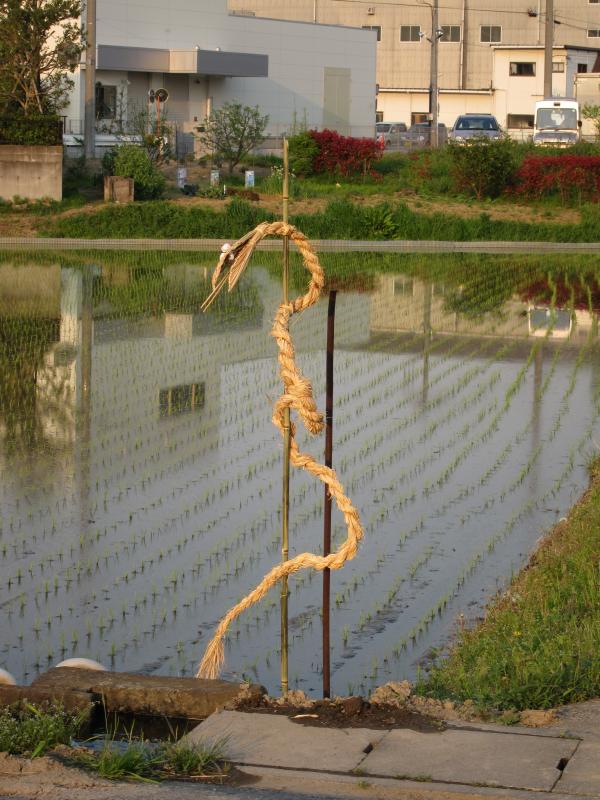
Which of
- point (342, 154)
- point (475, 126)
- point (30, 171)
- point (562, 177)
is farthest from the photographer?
point (475, 126)

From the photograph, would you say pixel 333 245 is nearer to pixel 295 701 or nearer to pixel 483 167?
pixel 483 167

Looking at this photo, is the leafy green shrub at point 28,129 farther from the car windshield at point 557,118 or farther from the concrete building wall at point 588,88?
the concrete building wall at point 588,88

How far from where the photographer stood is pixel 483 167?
40.1 meters

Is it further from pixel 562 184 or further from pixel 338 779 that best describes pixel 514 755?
pixel 562 184

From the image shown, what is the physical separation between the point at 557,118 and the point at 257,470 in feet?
127

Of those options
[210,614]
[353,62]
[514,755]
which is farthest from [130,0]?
[514,755]

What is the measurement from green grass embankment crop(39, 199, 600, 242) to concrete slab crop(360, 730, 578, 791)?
30.3 metres

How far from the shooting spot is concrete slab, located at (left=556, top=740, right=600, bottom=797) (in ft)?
16.9

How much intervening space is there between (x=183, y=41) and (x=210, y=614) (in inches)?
1720

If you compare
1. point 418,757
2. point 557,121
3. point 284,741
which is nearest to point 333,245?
point 557,121

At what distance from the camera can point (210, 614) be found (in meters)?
8.47

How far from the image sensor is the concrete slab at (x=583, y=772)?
16.9 ft

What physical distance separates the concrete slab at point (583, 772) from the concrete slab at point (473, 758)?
35 mm

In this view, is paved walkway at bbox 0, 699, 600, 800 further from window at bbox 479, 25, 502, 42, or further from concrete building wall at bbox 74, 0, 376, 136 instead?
window at bbox 479, 25, 502, 42
